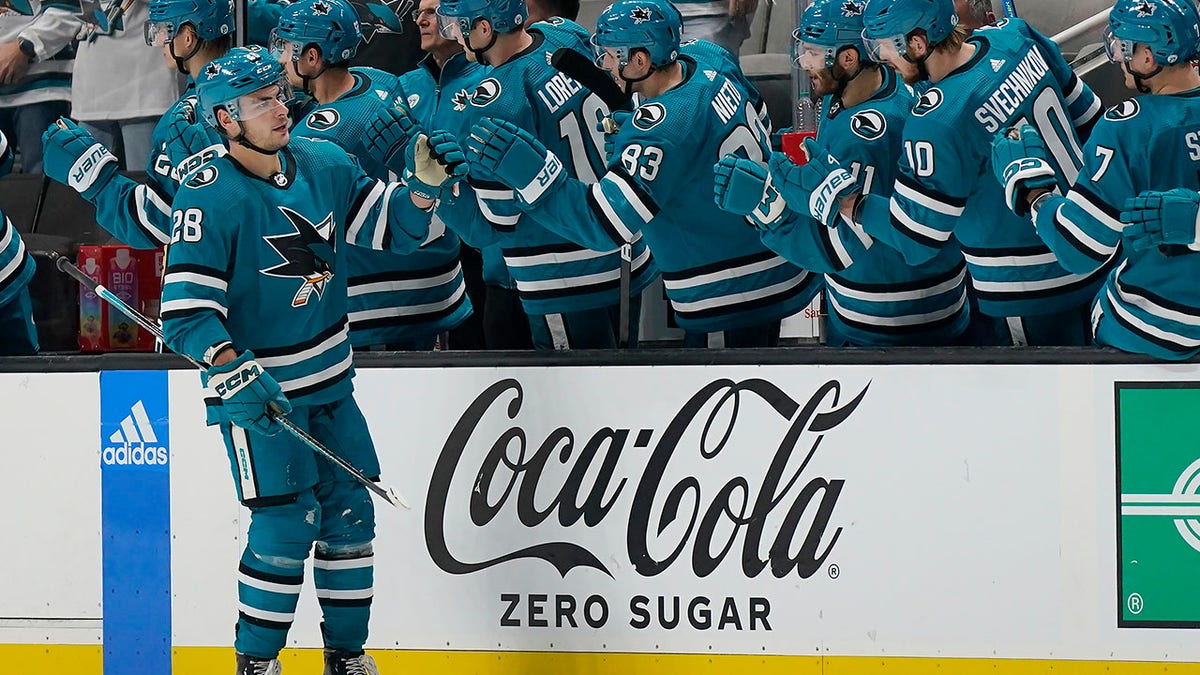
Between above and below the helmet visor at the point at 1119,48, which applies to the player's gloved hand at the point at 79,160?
below

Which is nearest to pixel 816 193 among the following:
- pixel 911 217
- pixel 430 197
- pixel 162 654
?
pixel 911 217

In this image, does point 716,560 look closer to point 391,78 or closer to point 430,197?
point 430,197

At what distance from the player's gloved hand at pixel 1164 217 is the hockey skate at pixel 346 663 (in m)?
1.97

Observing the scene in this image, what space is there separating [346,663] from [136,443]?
0.84 m

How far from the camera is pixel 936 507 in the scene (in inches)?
150

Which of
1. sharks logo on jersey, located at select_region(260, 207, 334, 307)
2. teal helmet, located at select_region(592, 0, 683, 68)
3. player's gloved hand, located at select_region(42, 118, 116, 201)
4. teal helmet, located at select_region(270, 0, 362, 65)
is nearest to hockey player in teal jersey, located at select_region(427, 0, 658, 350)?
teal helmet, located at select_region(592, 0, 683, 68)

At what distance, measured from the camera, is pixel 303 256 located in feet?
12.3

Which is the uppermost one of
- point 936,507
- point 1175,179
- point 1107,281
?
→ point 1175,179

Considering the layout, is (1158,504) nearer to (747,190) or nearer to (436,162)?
(747,190)

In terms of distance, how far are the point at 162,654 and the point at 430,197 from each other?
4.54 ft

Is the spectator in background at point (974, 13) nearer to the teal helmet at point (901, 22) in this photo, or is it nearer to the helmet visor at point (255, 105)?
the teal helmet at point (901, 22)

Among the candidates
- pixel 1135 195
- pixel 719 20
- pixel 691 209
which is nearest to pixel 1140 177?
pixel 1135 195

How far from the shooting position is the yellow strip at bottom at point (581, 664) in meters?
3.76

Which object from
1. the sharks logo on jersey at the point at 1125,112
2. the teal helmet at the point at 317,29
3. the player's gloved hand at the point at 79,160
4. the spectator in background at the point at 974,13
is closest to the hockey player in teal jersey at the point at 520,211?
the teal helmet at the point at 317,29
